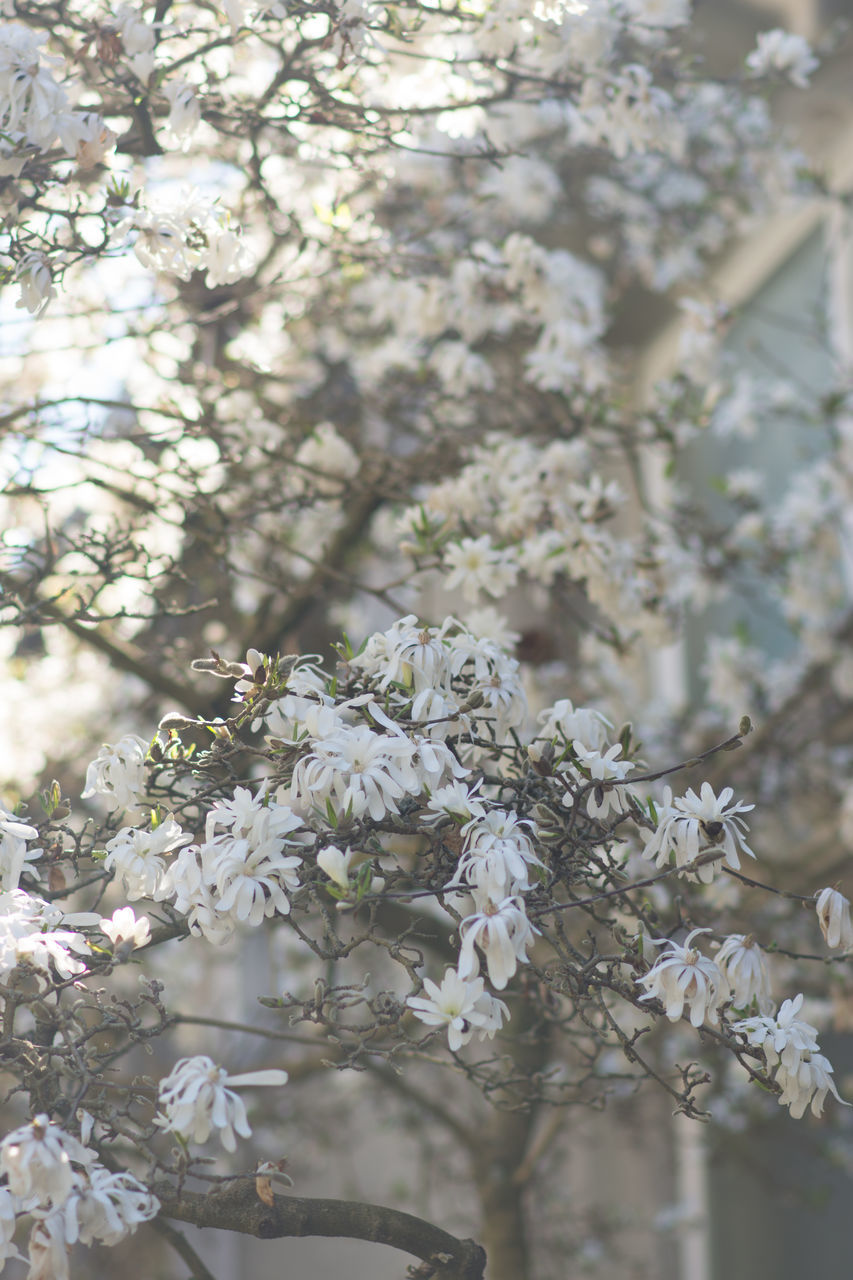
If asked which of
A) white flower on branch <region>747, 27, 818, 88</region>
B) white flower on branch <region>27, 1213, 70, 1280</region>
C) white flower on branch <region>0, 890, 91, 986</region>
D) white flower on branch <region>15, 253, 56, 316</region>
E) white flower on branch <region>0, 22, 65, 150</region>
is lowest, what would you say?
white flower on branch <region>27, 1213, 70, 1280</region>

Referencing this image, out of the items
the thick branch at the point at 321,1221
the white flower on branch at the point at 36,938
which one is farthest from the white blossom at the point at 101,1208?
the white flower on branch at the point at 36,938

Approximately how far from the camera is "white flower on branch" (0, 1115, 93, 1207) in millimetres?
1274

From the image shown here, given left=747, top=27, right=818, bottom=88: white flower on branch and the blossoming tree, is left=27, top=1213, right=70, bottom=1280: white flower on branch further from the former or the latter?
left=747, top=27, right=818, bottom=88: white flower on branch

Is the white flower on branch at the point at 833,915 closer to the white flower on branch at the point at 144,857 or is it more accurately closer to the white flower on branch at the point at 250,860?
the white flower on branch at the point at 250,860

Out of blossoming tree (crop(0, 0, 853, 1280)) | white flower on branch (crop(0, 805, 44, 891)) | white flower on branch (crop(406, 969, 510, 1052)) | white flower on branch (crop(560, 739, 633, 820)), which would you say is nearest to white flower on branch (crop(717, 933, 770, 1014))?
blossoming tree (crop(0, 0, 853, 1280))

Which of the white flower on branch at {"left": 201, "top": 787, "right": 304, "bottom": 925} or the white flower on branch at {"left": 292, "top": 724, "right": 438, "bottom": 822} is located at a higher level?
the white flower on branch at {"left": 292, "top": 724, "right": 438, "bottom": 822}

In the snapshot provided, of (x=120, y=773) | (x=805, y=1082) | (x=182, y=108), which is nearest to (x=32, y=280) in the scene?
(x=182, y=108)

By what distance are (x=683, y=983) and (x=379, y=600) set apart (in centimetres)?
194

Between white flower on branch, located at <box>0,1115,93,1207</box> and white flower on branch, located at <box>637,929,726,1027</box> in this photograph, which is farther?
white flower on branch, located at <box>637,929,726,1027</box>

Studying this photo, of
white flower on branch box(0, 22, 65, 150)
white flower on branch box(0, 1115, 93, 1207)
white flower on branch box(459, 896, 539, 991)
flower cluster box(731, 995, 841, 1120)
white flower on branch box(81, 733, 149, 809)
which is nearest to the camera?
white flower on branch box(0, 1115, 93, 1207)

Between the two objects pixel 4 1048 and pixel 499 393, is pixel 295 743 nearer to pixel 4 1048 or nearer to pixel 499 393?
pixel 4 1048

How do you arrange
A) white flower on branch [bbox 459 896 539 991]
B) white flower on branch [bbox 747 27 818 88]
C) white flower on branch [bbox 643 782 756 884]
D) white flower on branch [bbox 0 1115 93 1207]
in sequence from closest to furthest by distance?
white flower on branch [bbox 0 1115 93 1207]
white flower on branch [bbox 459 896 539 991]
white flower on branch [bbox 643 782 756 884]
white flower on branch [bbox 747 27 818 88]

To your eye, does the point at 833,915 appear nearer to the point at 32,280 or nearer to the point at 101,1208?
the point at 101,1208

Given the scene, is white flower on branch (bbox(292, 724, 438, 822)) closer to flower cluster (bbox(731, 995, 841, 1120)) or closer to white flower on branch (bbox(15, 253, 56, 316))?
flower cluster (bbox(731, 995, 841, 1120))
